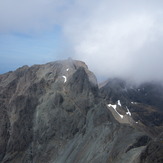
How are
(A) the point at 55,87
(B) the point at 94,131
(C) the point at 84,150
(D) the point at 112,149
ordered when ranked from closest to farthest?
(D) the point at 112,149, (C) the point at 84,150, (B) the point at 94,131, (A) the point at 55,87

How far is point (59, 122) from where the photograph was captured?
104562mm

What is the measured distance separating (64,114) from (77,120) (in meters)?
5.95

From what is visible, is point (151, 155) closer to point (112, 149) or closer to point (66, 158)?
point (112, 149)

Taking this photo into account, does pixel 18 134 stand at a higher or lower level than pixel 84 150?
higher

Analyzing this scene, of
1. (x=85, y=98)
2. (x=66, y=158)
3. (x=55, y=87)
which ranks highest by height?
(x=55, y=87)

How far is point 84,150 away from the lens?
81.6 m

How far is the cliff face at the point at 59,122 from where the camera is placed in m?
76.9

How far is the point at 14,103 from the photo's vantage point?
120m

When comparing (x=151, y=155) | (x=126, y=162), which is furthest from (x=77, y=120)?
(x=151, y=155)

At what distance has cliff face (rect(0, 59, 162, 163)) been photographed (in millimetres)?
76875

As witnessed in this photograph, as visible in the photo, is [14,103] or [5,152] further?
[14,103]

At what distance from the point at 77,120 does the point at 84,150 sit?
2173 centimetres

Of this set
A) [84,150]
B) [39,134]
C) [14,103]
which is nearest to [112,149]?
[84,150]

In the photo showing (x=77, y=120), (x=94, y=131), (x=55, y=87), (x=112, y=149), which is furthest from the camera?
(x=55, y=87)
